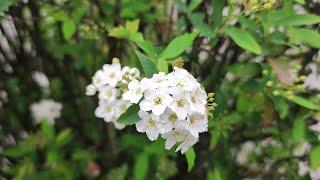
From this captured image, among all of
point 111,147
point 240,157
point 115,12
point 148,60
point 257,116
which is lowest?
point 240,157

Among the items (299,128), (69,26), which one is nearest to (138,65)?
(69,26)

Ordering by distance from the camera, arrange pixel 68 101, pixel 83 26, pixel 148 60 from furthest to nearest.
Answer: pixel 68 101 < pixel 83 26 < pixel 148 60

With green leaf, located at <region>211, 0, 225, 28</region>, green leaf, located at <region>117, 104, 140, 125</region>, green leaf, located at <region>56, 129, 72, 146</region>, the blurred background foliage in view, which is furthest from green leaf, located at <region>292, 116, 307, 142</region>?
green leaf, located at <region>56, 129, 72, 146</region>

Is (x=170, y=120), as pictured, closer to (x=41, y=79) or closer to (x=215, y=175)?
(x=215, y=175)

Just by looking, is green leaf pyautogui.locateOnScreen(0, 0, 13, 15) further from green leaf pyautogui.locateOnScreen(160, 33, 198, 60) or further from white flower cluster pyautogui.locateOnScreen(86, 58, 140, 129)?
green leaf pyautogui.locateOnScreen(160, 33, 198, 60)

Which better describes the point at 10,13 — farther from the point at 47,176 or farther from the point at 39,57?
the point at 47,176

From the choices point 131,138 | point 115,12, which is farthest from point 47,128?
point 115,12

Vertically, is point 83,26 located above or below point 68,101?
above

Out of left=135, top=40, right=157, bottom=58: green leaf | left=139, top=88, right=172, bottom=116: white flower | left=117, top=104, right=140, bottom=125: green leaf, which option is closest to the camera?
left=139, top=88, right=172, bottom=116: white flower
